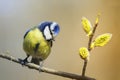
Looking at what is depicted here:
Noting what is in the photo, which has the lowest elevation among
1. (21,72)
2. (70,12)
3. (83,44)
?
(21,72)

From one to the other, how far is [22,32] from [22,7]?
0.35 ft

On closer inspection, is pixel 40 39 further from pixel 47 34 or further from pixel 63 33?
pixel 63 33

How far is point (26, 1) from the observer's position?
106 cm

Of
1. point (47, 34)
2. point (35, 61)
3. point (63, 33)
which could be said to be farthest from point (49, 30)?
point (63, 33)

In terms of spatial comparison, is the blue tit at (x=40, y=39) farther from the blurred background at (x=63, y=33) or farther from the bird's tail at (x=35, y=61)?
the blurred background at (x=63, y=33)

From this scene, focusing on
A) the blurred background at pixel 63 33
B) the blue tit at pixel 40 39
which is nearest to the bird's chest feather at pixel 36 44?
the blue tit at pixel 40 39

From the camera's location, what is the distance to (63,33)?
1.09 meters

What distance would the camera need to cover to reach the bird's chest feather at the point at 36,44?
802 millimetres

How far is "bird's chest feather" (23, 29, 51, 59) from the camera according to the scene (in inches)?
31.6

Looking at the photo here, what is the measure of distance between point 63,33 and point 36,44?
1.00ft

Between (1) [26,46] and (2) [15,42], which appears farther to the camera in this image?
(2) [15,42]

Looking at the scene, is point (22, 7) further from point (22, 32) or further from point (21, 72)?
point (21, 72)

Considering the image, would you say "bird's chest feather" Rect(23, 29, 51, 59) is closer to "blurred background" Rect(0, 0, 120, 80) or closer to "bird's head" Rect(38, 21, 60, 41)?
"bird's head" Rect(38, 21, 60, 41)

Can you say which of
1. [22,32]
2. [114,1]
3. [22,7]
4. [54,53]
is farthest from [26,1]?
[114,1]
